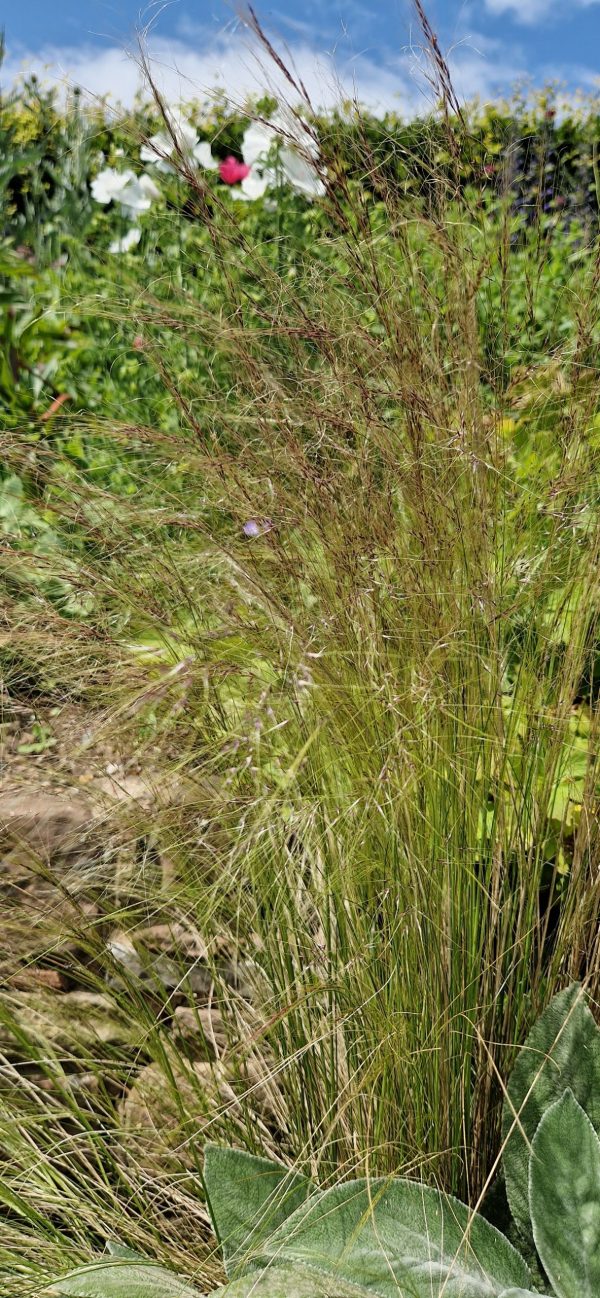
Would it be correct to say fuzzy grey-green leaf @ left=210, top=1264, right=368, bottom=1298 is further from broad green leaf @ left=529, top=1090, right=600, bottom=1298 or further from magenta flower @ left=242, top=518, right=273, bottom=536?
magenta flower @ left=242, top=518, right=273, bottom=536

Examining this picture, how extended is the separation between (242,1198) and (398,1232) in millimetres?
183

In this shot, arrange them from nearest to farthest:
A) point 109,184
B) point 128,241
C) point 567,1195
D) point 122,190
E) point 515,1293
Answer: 1. point 515,1293
2. point 567,1195
3. point 122,190
4. point 109,184
5. point 128,241

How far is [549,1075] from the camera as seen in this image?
1.34 meters

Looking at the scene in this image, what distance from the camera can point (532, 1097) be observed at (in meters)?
1.34

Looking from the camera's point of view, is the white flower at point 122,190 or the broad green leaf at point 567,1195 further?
the white flower at point 122,190

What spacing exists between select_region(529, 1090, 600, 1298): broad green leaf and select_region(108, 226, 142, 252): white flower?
3.08 meters

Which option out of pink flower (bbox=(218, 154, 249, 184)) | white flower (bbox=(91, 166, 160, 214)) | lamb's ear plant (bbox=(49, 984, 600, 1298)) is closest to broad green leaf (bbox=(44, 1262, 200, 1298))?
lamb's ear plant (bbox=(49, 984, 600, 1298))

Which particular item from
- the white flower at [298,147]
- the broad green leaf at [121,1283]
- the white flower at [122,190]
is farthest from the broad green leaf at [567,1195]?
the white flower at [122,190]

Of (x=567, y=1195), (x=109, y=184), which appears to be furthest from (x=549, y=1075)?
(x=109, y=184)

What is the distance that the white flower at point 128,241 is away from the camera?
11.8 ft

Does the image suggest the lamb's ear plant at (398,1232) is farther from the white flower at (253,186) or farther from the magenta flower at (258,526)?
the white flower at (253,186)

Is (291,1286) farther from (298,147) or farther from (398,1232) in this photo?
(298,147)

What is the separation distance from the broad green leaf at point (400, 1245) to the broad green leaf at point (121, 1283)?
0.13 m

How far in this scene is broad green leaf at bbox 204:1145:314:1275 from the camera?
1254mm
